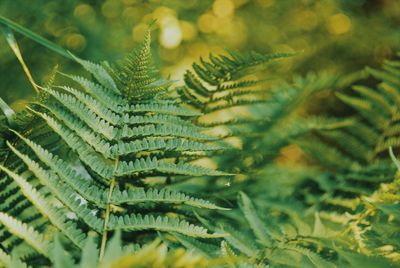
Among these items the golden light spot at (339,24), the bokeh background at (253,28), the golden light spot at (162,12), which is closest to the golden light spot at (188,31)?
the bokeh background at (253,28)

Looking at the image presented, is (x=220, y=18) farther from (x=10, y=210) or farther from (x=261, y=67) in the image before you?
(x=10, y=210)

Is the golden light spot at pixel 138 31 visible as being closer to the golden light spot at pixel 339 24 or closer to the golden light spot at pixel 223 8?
the golden light spot at pixel 223 8

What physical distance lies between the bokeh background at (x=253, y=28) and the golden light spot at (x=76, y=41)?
0.01 meters

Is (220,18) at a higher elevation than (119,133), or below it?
higher

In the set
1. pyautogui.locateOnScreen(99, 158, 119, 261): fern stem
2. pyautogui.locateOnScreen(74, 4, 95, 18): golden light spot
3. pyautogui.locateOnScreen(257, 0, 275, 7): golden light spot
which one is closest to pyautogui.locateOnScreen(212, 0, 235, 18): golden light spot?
pyautogui.locateOnScreen(257, 0, 275, 7): golden light spot

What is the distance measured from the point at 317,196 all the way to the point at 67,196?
87 cm

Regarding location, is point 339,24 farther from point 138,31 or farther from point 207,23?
point 138,31

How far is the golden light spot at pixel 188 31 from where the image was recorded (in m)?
2.98

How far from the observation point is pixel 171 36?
2877mm

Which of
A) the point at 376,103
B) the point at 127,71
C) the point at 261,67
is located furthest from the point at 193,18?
the point at 127,71

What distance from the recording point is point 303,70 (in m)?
3.12

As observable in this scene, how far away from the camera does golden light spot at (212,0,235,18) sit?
3.10 meters

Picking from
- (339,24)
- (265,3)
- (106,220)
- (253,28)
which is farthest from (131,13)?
(106,220)

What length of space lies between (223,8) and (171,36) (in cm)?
50
